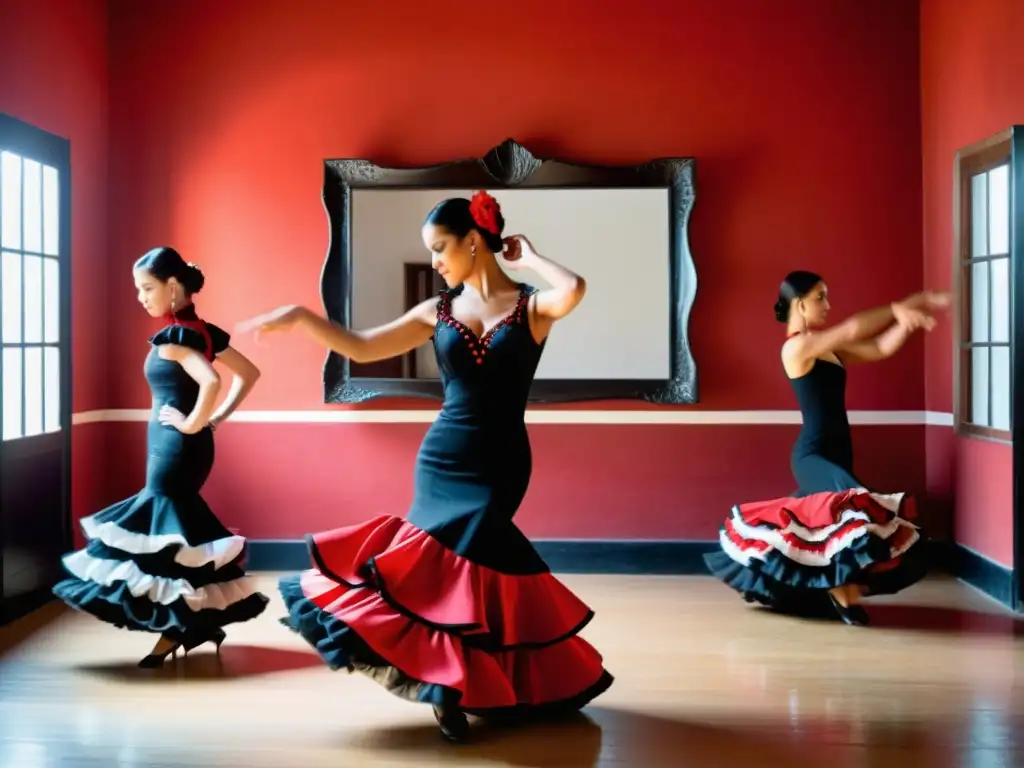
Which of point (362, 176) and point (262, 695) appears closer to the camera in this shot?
point (262, 695)

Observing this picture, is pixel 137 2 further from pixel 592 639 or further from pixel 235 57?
pixel 592 639

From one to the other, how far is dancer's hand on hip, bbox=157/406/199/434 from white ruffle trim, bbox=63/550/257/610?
495 mm

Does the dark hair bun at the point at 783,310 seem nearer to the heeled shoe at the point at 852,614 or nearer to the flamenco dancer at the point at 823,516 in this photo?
the flamenco dancer at the point at 823,516

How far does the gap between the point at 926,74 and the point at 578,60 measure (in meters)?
1.78

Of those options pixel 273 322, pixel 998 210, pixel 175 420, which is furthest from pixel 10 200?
pixel 998 210

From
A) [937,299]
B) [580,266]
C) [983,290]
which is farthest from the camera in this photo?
[580,266]

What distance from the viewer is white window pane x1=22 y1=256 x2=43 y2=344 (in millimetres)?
5055

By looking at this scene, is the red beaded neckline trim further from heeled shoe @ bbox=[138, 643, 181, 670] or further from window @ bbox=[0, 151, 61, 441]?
window @ bbox=[0, 151, 61, 441]

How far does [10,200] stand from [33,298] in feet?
1.54

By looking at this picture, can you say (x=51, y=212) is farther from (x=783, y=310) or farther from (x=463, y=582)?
(x=783, y=310)

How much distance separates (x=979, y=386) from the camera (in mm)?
5406

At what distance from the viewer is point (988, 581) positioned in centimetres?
520

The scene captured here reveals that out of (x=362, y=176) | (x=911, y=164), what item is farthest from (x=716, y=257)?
(x=362, y=176)

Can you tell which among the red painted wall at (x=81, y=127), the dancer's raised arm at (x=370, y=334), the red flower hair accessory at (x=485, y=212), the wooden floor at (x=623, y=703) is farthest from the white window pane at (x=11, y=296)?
the red flower hair accessory at (x=485, y=212)
